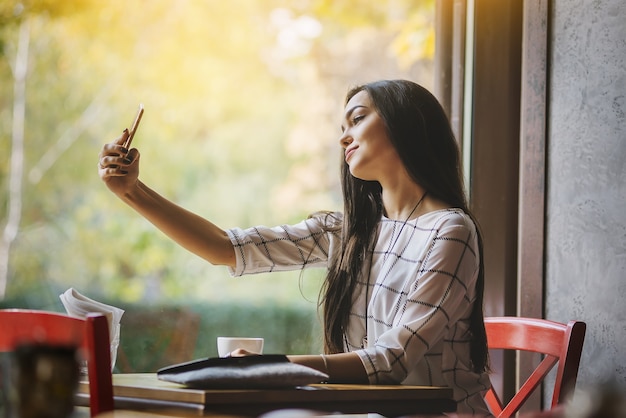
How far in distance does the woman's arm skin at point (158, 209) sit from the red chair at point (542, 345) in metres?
0.69

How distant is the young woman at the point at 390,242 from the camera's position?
1747 millimetres

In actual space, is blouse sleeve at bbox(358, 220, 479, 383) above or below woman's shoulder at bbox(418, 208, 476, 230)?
below

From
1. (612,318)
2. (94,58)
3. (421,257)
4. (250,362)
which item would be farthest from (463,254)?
(94,58)

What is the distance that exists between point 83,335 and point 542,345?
102cm

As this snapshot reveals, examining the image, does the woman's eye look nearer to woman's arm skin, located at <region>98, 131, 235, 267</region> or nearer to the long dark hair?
the long dark hair

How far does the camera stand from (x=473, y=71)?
2.57 m

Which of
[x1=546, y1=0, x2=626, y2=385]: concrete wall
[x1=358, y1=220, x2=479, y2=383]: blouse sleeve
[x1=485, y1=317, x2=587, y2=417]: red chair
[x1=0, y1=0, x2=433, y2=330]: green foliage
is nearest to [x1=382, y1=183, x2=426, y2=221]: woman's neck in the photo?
[x1=358, y1=220, x2=479, y2=383]: blouse sleeve

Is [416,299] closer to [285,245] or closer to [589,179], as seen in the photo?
[285,245]

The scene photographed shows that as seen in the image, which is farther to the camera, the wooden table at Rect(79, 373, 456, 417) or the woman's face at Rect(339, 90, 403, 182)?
the woman's face at Rect(339, 90, 403, 182)

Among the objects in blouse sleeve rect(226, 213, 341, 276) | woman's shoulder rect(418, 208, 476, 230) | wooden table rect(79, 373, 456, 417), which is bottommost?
wooden table rect(79, 373, 456, 417)

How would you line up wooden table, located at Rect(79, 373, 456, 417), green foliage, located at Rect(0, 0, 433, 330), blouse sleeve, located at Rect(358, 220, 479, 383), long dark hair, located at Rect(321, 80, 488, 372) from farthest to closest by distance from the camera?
green foliage, located at Rect(0, 0, 433, 330), long dark hair, located at Rect(321, 80, 488, 372), blouse sleeve, located at Rect(358, 220, 479, 383), wooden table, located at Rect(79, 373, 456, 417)

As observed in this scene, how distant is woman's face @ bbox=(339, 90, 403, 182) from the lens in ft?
6.56

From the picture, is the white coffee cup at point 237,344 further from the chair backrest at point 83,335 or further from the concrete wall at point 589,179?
the concrete wall at point 589,179

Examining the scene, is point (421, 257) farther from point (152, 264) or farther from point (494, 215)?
point (152, 264)
